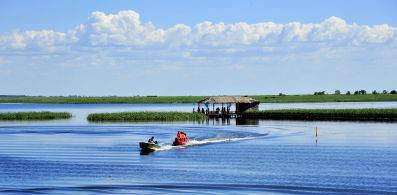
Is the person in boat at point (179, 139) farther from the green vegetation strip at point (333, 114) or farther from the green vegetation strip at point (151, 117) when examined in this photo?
the green vegetation strip at point (151, 117)

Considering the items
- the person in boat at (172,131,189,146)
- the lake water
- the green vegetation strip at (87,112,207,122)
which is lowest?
the lake water

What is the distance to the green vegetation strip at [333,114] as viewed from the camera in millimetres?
94500

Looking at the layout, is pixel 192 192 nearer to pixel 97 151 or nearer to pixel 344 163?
pixel 344 163

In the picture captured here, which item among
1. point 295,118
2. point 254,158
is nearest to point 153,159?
point 254,158

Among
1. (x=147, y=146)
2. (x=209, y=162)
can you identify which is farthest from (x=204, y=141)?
(x=209, y=162)

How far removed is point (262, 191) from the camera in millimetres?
37344

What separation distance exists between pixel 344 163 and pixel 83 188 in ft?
60.0

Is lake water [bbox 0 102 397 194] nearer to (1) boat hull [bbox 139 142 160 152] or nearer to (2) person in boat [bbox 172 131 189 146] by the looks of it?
(1) boat hull [bbox 139 142 160 152]

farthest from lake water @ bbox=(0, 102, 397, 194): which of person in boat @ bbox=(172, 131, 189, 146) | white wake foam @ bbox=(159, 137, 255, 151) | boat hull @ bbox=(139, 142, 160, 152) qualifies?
person in boat @ bbox=(172, 131, 189, 146)

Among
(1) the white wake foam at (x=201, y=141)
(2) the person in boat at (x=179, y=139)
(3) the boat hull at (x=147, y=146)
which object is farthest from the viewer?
(2) the person in boat at (x=179, y=139)

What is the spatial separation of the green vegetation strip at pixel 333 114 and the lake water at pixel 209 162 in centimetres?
929

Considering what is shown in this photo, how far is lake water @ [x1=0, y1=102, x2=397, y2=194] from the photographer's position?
38812mm

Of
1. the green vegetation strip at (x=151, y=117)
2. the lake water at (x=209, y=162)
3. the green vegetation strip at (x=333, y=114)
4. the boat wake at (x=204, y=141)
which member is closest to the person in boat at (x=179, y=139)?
the boat wake at (x=204, y=141)

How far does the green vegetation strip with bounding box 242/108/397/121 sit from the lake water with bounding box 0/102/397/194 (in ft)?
30.5
